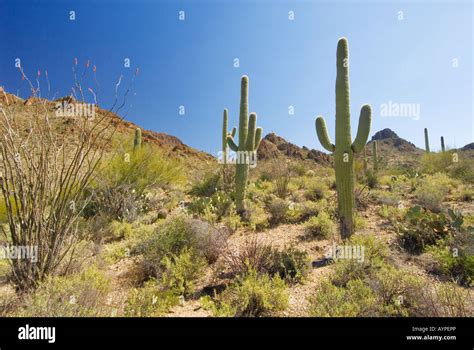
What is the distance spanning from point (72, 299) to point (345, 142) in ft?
16.4

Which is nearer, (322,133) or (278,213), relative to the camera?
(322,133)

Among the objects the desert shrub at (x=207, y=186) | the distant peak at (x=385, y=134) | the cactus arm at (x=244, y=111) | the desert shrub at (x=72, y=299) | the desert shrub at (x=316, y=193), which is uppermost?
the distant peak at (x=385, y=134)

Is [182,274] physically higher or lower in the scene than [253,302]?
higher

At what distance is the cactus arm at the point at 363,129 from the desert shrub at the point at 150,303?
4322 millimetres

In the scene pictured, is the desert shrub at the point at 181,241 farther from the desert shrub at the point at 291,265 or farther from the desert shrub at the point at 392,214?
the desert shrub at the point at 392,214

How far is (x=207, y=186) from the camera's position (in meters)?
10.1

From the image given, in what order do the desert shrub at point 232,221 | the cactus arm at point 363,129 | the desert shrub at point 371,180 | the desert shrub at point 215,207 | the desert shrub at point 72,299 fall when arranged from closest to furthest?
the desert shrub at point 72,299
the cactus arm at point 363,129
the desert shrub at point 232,221
the desert shrub at point 215,207
the desert shrub at point 371,180

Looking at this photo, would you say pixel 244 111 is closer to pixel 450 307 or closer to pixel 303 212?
pixel 303 212

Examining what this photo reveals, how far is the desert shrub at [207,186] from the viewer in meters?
9.94

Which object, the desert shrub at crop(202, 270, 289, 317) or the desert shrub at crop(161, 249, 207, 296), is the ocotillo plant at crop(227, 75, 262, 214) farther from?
the desert shrub at crop(202, 270, 289, 317)

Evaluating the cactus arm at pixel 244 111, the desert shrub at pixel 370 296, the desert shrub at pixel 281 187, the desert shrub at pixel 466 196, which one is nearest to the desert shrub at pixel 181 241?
the desert shrub at pixel 370 296

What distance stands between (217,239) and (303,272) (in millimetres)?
1482

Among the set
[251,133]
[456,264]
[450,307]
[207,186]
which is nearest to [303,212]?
[251,133]

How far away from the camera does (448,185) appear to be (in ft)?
28.8
